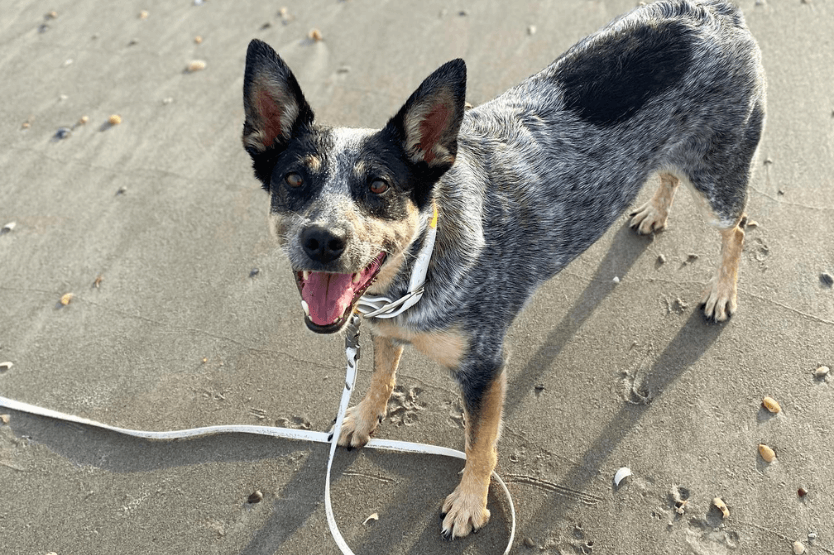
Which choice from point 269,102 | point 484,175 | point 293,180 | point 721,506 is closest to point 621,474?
point 721,506

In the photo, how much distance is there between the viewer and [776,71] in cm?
593

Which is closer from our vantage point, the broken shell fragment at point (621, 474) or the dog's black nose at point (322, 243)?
the dog's black nose at point (322, 243)

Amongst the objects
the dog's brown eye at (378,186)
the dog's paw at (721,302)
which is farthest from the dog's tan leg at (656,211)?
the dog's brown eye at (378,186)

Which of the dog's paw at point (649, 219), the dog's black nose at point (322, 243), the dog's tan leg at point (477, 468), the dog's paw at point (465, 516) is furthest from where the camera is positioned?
the dog's paw at point (649, 219)

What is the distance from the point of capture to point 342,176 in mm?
2797

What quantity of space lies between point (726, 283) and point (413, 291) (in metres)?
2.53

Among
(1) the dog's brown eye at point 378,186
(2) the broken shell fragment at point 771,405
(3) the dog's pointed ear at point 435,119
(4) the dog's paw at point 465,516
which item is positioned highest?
(3) the dog's pointed ear at point 435,119

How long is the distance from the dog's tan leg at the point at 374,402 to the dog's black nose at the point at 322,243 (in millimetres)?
1241

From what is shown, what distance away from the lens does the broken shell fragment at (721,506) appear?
3.43 metres

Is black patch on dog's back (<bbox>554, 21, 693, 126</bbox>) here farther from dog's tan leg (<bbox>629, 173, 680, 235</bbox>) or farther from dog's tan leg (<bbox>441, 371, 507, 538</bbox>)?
dog's tan leg (<bbox>441, 371, 507, 538</bbox>)

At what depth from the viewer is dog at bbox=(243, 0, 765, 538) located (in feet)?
9.11

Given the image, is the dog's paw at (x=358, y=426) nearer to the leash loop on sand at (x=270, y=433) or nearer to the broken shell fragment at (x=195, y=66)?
the leash loop on sand at (x=270, y=433)

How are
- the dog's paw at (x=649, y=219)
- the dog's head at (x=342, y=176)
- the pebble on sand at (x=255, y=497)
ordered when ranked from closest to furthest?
the dog's head at (x=342, y=176) → the pebble on sand at (x=255, y=497) → the dog's paw at (x=649, y=219)

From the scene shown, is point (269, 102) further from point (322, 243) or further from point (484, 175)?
point (484, 175)
